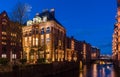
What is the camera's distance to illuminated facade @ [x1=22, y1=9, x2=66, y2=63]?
122 metres

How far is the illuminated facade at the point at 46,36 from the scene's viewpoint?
12181 centimetres

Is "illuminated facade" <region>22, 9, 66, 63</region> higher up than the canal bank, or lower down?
higher up

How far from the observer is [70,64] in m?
119

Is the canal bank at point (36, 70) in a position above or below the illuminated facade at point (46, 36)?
below

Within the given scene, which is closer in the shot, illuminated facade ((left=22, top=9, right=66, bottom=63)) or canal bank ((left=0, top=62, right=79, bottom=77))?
canal bank ((left=0, top=62, right=79, bottom=77))

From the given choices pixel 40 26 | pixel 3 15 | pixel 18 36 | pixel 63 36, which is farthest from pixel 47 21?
pixel 18 36

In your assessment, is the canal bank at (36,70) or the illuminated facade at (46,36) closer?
the canal bank at (36,70)

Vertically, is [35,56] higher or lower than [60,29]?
lower

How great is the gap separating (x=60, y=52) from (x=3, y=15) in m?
41.1

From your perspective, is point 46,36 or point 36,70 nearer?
point 36,70

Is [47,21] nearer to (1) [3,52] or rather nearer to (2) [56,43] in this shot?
(2) [56,43]

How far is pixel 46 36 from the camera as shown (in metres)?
125

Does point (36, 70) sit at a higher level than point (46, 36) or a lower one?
lower

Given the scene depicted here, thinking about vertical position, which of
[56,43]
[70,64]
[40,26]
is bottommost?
[70,64]
